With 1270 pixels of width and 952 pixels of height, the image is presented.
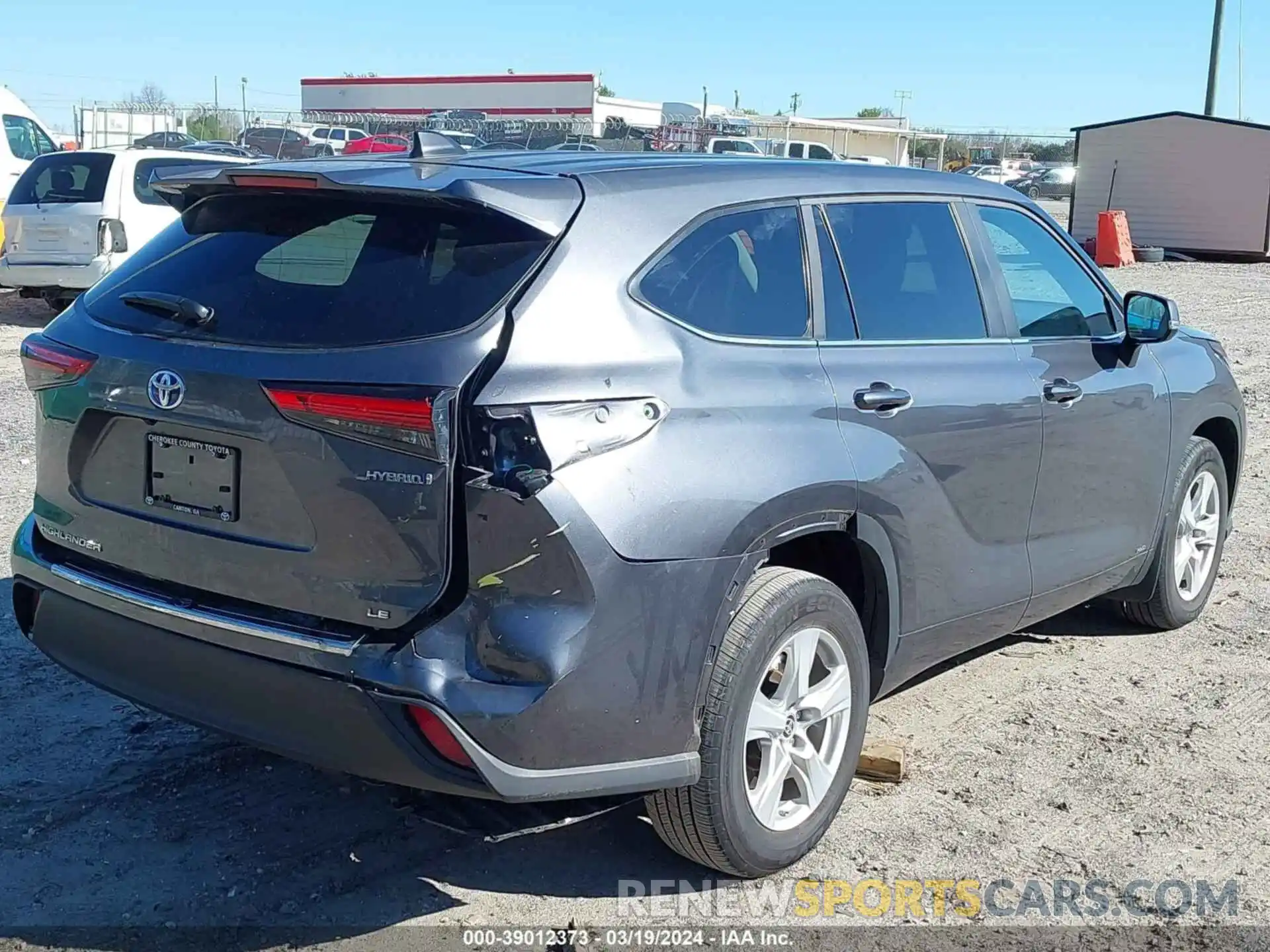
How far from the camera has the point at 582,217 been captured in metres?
3.20

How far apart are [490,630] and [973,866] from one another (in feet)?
5.46

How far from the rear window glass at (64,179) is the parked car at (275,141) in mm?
18628

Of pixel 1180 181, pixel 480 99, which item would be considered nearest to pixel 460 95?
pixel 480 99

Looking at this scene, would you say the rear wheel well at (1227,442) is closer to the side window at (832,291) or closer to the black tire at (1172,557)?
the black tire at (1172,557)

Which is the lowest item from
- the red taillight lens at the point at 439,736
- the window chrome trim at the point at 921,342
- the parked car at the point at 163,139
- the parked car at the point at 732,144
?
the red taillight lens at the point at 439,736

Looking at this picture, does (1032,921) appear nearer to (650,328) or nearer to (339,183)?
(650,328)

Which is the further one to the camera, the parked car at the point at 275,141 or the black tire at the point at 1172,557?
the parked car at the point at 275,141

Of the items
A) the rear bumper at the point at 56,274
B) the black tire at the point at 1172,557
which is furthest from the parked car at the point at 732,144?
the black tire at the point at 1172,557

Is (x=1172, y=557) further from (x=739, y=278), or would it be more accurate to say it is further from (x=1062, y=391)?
→ (x=739, y=278)

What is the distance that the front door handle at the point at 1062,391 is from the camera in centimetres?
442

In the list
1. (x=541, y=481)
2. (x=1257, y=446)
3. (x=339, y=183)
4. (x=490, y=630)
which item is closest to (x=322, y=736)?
(x=490, y=630)

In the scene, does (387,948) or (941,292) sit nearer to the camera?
(387,948)

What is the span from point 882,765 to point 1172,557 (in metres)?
1.96

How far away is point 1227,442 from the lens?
19.1 ft
